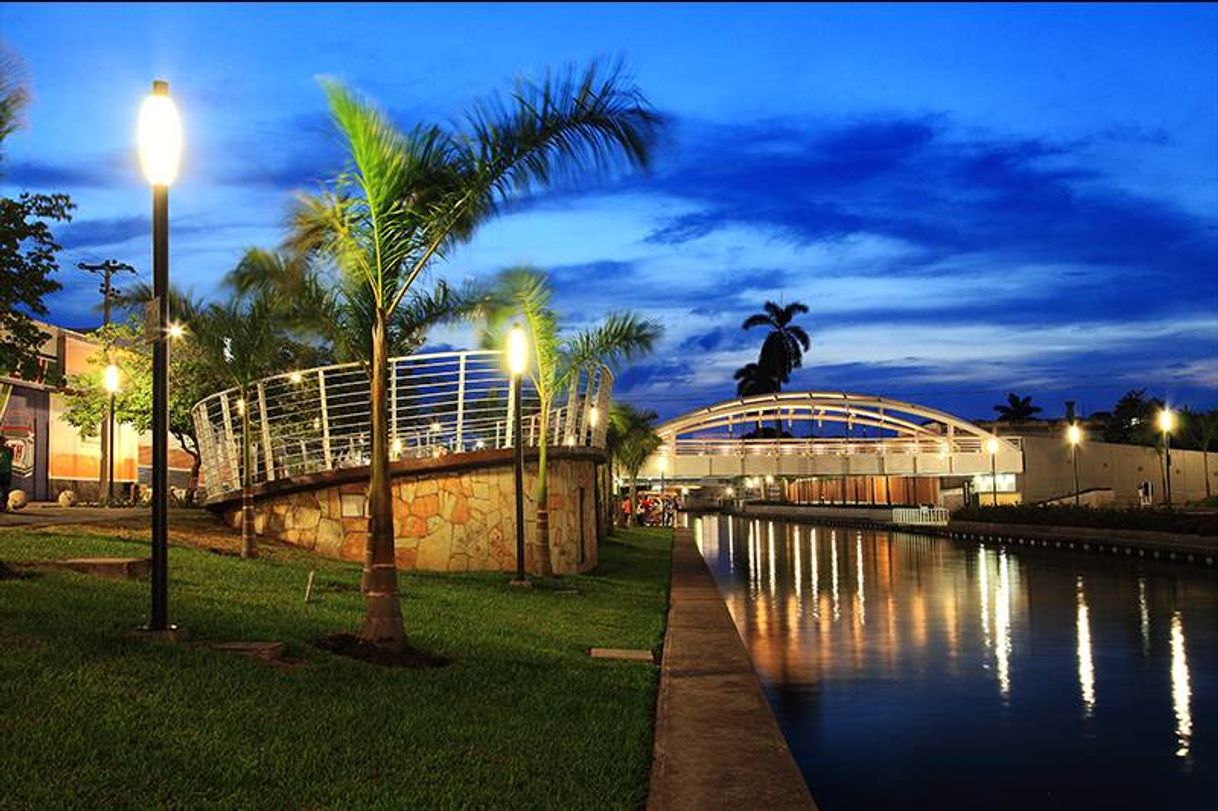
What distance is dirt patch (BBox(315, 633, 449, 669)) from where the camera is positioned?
1019 centimetres

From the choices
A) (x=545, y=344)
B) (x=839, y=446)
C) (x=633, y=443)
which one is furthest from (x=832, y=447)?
(x=545, y=344)

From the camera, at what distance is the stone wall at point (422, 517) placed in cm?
2144

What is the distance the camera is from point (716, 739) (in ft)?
27.2

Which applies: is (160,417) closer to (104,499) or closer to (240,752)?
(240,752)

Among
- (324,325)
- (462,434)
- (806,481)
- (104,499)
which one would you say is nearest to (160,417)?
(324,325)

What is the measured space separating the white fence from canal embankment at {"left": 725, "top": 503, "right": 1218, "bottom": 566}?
0.66 meters

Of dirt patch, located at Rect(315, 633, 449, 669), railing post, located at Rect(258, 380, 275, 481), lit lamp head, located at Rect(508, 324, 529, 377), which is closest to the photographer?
A: dirt patch, located at Rect(315, 633, 449, 669)

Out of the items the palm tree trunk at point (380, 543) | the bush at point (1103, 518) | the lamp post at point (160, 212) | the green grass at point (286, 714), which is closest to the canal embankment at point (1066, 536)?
the bush at point (1103, 518)

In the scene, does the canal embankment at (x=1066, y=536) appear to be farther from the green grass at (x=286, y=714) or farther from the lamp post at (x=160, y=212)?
the lamp post at (x=160, y=212)

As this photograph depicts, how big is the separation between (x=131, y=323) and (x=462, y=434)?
20.5 metres

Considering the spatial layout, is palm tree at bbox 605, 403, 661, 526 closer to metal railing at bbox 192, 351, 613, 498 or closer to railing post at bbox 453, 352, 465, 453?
metal railing at bbox 192, 351, 613, 498

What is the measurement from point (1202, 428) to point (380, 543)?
91.8 metres

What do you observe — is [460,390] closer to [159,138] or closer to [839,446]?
[159,138]

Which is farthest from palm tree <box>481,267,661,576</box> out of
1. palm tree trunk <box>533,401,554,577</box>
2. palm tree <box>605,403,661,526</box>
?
palm tree <box>605,403,661,526</box>
